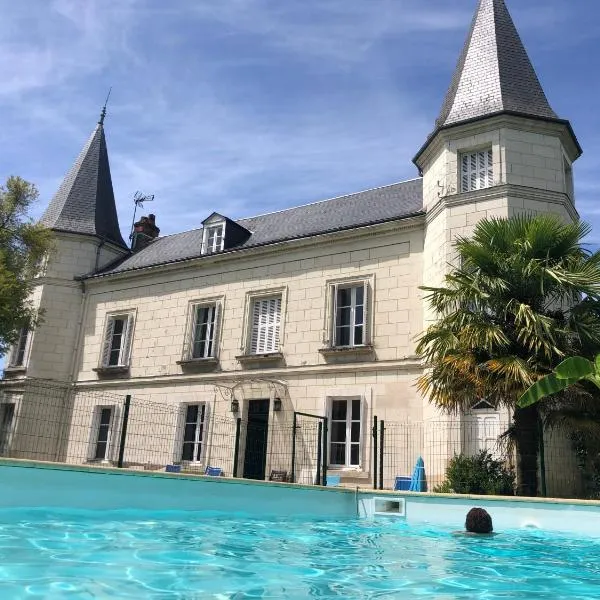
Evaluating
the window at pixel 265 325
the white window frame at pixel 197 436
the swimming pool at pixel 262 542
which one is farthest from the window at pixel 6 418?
the swimming pool at pixel 262 542

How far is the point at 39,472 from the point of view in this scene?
8.80 m

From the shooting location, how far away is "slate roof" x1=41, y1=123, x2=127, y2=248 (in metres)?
25.0

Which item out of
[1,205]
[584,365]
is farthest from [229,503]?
[1,205]

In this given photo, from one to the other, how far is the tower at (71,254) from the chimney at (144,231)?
1311 mm

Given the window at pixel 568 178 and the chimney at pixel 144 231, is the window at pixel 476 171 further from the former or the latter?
the chimney at pixel 144 231

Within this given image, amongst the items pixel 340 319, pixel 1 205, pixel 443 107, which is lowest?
pixel 340 319

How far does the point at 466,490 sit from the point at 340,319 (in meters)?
7.10

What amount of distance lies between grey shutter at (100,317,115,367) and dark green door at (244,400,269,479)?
684cm

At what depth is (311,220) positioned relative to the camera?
70.1ft

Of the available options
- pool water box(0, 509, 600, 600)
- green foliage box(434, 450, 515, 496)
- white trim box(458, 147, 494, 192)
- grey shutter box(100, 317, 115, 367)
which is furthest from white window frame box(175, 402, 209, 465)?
white trim box(458, 147, 494, 192)

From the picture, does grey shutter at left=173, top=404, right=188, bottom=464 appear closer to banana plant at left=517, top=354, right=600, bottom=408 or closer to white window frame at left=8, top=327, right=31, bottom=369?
white window frame at left=8, top=327, right=31, bottom=369

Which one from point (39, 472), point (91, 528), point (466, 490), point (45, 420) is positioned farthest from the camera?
point (45, 420)

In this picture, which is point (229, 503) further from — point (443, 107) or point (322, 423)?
point (443, 107)

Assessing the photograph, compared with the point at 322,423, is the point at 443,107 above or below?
above
